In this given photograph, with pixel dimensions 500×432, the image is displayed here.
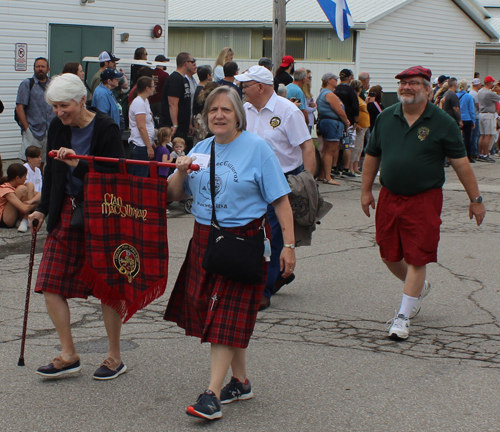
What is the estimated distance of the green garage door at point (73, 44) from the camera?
14.9 m

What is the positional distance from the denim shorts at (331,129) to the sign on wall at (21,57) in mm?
6033

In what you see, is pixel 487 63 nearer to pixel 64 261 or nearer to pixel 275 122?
pixel 275 122

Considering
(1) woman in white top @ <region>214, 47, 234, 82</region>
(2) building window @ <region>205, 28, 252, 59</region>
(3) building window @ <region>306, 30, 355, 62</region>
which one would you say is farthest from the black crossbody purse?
(2) building window @ <region>205, 28, 252, 59</region>

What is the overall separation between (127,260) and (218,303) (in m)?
0.66

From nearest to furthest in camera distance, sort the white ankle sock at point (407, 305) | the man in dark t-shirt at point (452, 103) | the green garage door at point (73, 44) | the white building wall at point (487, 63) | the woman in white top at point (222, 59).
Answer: the white ankle sock at point (407, 305), the woman in white top at point (222, 59), the green garage door at point (73, 44), the man in dark t-shirt at point (452, 103), the white building wall at point (487, 63)

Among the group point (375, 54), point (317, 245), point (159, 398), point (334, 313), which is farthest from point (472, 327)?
point (375, 54)

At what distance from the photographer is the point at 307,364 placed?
471 cm

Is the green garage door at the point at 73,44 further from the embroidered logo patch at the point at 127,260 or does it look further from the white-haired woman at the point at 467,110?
the embroidered logo patch at the point at 127,260

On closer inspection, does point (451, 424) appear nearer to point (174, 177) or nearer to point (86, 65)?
point (174, 177)

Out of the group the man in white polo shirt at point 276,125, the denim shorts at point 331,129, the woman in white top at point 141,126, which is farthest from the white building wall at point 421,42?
the man in white polo shirt at point 276,125

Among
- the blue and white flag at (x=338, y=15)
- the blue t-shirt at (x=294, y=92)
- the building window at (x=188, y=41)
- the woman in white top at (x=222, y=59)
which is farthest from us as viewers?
the building window at (x=188, y=41)

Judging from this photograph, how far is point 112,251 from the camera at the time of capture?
421cm

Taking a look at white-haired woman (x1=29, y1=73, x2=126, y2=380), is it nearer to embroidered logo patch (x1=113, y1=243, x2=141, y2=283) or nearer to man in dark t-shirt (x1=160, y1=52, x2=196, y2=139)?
embroidered logo patch (x1=113, y1=243, x2=141, y2=283)

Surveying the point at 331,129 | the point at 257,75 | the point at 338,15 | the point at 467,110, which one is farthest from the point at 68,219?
the point at 467,110
